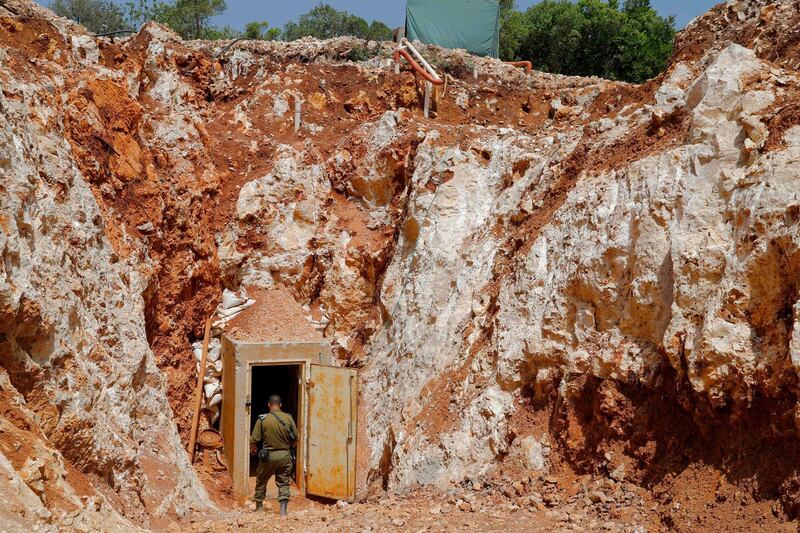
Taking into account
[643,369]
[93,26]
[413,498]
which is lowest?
[413,498]

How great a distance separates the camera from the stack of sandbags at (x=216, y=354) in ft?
36.1

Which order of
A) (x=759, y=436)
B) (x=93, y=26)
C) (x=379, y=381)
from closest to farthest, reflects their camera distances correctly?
(x=759, y=436) → (x=379, y=381) → (x=93, y=26)

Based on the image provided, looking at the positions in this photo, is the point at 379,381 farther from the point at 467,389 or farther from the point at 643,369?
the point at 643,369

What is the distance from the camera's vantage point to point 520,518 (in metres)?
6.29

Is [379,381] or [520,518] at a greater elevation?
[379,381]

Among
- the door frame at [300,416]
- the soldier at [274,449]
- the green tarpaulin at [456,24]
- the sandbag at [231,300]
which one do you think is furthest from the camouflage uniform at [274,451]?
the green tarpaulin at [456,24]

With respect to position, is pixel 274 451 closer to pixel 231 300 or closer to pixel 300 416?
pixel 300 416

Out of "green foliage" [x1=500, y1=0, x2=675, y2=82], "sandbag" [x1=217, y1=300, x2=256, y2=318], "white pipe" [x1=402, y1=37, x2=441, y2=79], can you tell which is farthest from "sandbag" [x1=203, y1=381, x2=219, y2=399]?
"green foliage" [x1=500, y1=0, x2=675, y2=82]

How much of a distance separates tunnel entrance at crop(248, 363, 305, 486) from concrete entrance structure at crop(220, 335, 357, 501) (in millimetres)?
181

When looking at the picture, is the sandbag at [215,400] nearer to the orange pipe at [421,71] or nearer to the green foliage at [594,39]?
the orange pipe at [421,71]

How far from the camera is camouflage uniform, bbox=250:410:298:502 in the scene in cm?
841

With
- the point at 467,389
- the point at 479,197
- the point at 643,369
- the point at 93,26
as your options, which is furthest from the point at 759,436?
the point at 93,26

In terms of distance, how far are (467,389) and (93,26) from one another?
26253 millimetres

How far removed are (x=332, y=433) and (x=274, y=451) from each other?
5.43ft
